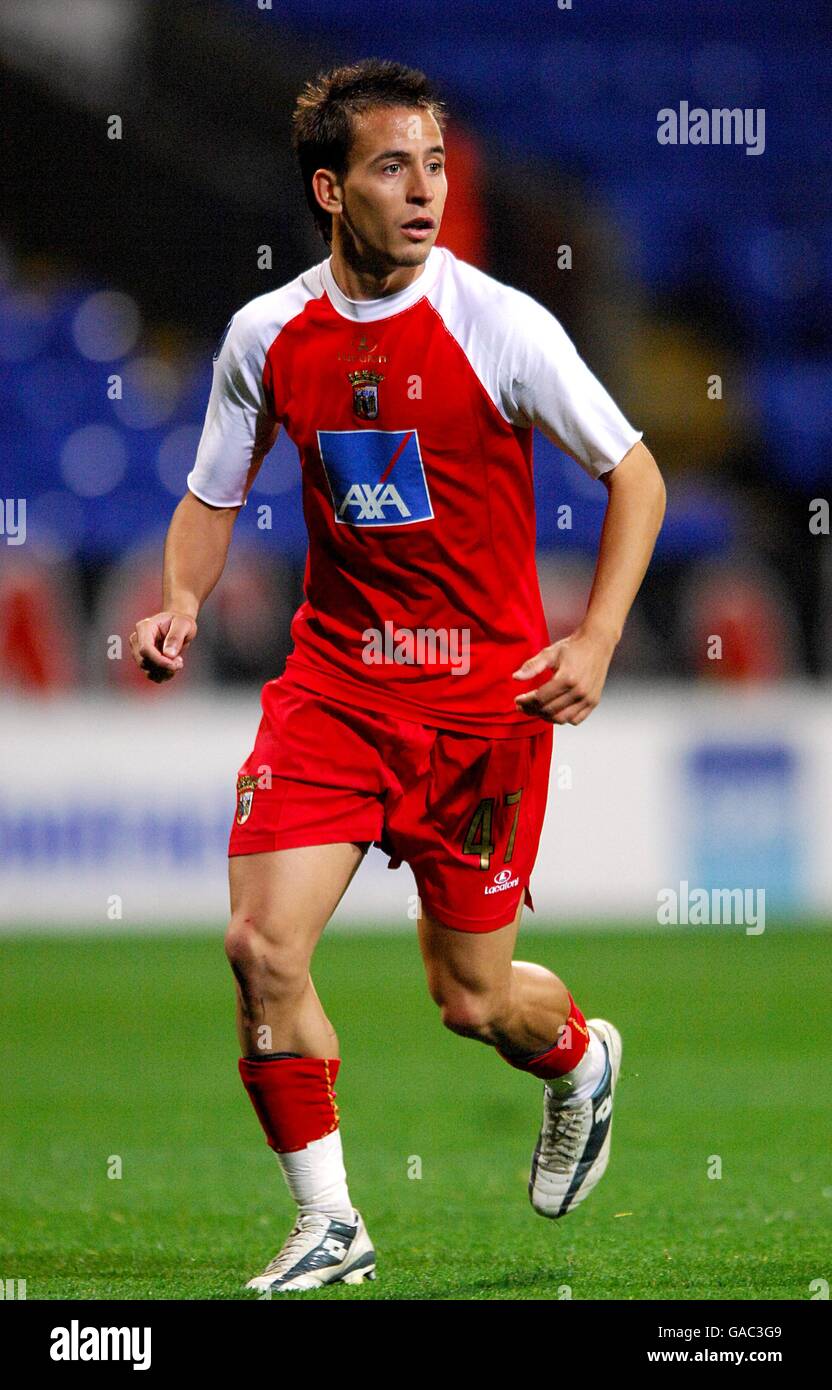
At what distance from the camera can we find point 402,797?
4.07m

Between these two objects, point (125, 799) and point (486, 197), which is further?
point (486, 197)

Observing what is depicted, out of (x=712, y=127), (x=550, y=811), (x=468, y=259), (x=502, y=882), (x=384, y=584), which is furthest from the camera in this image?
(x=712, y=127)

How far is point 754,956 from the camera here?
383 inches

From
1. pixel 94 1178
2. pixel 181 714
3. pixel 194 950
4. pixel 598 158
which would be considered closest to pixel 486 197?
pixel 598 158

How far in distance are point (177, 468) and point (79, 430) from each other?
767 mm

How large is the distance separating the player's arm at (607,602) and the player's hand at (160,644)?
68cm

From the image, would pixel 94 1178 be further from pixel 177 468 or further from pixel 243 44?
pixel 243 44

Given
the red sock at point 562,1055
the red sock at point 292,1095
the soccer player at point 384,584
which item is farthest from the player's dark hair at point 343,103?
the red sock at point 562,1055

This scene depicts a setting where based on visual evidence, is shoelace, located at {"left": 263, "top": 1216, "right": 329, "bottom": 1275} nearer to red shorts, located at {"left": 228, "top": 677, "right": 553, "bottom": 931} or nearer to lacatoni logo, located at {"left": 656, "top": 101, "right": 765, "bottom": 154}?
red shorts, located at {"left": 228, "top": 677, "right": 553, "bottom": 931}

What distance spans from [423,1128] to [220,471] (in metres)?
2.70

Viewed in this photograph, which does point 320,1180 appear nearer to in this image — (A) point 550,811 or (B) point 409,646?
(B) point 409,646

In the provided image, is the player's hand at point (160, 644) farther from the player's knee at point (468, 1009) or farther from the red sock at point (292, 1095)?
the player's knee at point (468, 1009)
